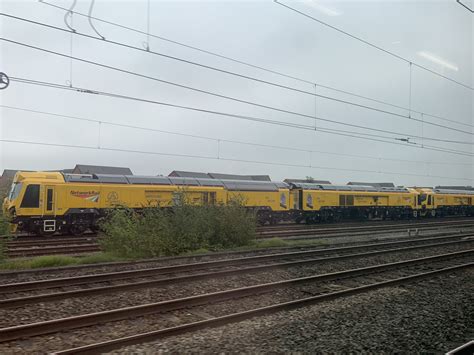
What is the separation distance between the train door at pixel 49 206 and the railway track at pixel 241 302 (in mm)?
14036

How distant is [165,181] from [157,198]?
1.42m

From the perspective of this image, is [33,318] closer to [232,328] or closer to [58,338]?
[58,338]

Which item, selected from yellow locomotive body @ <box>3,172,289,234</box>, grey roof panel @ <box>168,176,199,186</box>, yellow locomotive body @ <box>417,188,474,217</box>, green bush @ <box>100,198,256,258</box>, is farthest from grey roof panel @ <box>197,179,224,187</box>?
yellow locomotive body @ <box>417,188,474,217</box>

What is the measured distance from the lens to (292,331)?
6.15m

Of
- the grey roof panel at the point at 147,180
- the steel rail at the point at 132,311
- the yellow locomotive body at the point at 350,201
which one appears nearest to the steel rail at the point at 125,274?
the steel rail at the point at 132,311

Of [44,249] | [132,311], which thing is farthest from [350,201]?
[132,311]

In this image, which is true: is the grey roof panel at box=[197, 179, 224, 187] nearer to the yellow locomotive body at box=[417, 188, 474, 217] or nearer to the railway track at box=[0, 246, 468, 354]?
the railway track at box=[0, 246, 468, 354]

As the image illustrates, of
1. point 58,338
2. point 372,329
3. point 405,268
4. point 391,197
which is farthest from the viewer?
point 391,197

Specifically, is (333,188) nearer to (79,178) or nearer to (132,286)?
(79,178)

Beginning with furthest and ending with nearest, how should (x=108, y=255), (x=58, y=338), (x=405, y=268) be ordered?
(x=108, y=255) → (x=405, y=268) → (x=58, y=338)

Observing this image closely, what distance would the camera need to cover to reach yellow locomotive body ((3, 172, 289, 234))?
20781mm

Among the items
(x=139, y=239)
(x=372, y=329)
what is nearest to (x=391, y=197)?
(x=139, y=239)

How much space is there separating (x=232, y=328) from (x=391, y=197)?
37334mm

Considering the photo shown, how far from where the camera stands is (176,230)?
15484 millimetres
